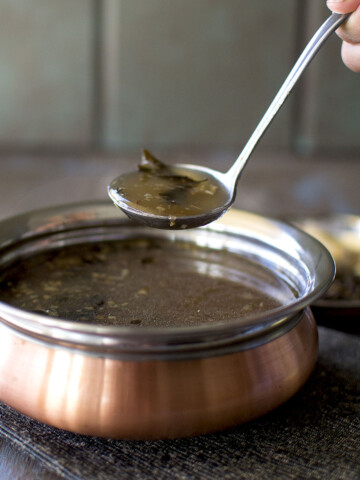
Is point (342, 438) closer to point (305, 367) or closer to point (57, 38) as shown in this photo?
point (305, 367)

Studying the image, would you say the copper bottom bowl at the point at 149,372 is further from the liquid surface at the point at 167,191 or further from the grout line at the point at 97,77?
the grout line at the point at 97,77

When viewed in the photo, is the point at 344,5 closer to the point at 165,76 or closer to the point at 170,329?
the point at 170,329

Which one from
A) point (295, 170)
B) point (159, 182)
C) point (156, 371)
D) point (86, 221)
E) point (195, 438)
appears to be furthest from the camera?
point (295, 170)

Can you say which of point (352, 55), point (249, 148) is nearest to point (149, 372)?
point (249, 148)

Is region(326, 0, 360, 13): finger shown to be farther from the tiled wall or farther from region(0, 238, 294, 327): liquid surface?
the tiled wall

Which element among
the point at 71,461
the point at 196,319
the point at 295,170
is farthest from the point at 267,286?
the point at 295,170

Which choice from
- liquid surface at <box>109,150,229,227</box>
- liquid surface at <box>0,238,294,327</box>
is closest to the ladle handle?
liquid surface at <box>109,150,229,227</box>
